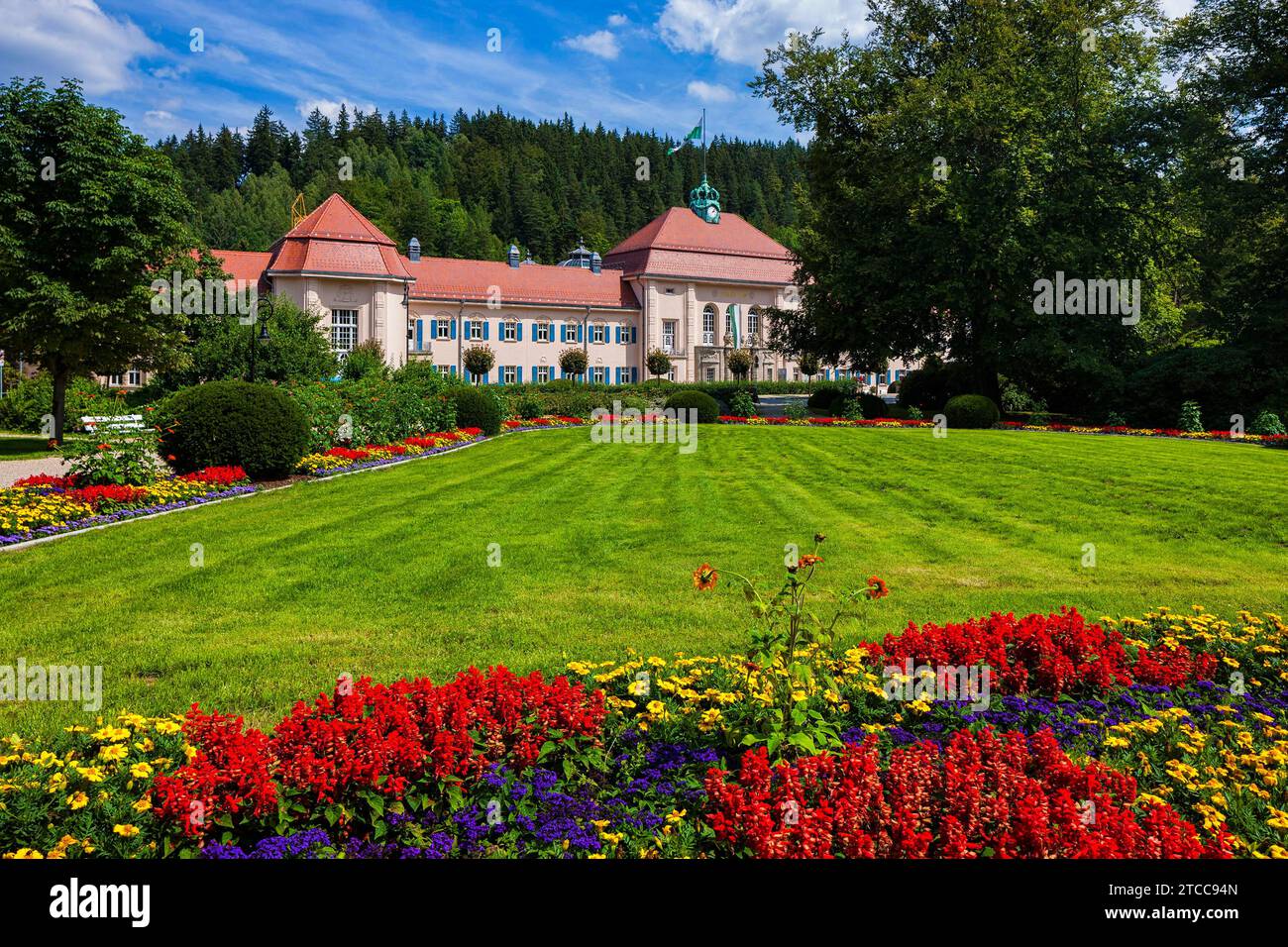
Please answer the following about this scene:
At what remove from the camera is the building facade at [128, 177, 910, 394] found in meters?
48.1

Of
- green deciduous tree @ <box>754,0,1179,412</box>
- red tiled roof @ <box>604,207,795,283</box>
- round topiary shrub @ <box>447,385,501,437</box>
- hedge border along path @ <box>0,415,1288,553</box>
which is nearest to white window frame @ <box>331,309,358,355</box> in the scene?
hedge border along path @ <box>0,415,1288,553</box>

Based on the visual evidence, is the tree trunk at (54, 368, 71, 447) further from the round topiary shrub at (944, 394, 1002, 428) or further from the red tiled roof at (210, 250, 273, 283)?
the red tiled roof at (210, 250, 273, 283)

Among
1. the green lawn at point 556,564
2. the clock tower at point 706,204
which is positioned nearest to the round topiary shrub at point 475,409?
the green lawn at point 556,564

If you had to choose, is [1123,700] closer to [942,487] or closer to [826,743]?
[826,743]

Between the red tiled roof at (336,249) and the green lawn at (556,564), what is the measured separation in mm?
33727

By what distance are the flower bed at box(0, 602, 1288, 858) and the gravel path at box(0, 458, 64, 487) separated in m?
13.5

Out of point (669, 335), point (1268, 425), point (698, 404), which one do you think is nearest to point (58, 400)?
point (698, 404)

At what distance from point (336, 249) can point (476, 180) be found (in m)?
60.4

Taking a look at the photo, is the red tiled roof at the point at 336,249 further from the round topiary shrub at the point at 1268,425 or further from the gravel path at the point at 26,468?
the round topiary shrub at the point at 1268,425

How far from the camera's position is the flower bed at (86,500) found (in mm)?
9969

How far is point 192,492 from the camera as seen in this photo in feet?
41.1

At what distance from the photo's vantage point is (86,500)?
1123cm

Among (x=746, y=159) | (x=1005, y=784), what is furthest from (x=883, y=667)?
(x=746, y=159)
